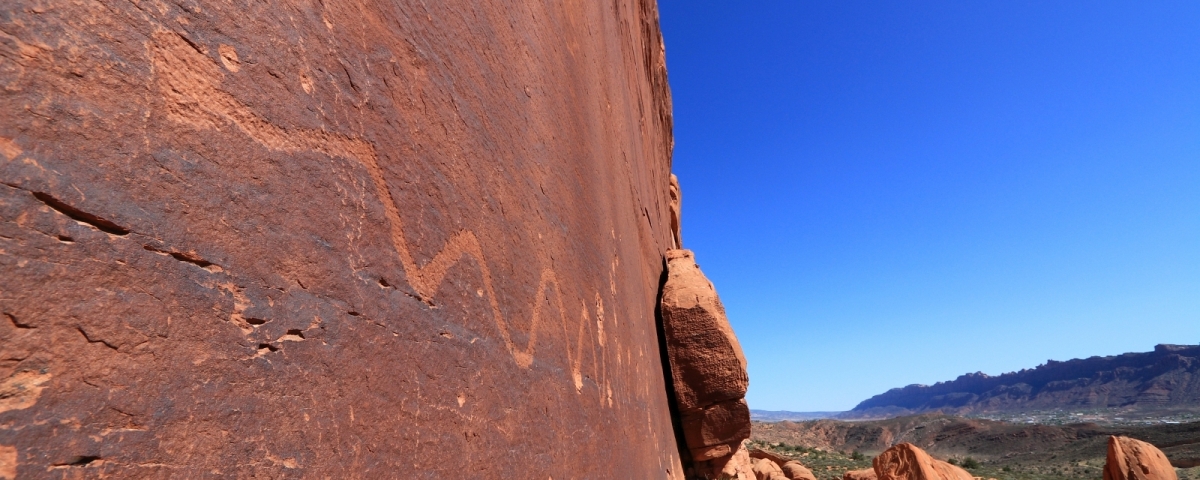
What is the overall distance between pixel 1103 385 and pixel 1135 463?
413ft

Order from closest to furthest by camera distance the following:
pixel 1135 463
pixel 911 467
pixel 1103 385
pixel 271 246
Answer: pixel 271 246, pixel 911 467, pixel 1135 463, pixel 1103 385

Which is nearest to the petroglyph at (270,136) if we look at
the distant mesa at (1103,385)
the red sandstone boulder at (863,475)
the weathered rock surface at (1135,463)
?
the red sandstone boulder at (863,475)

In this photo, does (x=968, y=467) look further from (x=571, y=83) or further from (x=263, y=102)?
(x=263, y=102)

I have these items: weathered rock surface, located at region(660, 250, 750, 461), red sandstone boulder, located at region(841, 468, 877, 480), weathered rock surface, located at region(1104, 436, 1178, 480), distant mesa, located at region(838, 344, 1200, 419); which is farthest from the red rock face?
distant mesa, located at region(838, 344, 1200, 419)

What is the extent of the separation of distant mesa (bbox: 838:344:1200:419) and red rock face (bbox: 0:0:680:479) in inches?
4655

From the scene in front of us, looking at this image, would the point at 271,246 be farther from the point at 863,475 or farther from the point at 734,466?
the point at 863,475

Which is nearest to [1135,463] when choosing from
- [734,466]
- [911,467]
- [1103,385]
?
[911,467]

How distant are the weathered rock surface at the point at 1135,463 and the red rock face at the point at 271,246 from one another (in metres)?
16.7

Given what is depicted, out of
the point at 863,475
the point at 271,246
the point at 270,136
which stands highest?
the point at 270,136

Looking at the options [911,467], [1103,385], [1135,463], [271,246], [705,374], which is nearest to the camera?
[271,246]

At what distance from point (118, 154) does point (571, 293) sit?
3.09m

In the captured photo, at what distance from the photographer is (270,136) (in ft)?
5.81

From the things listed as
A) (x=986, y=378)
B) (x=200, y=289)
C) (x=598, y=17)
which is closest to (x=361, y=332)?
(x=200, y=289)

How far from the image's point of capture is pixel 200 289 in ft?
4.94
